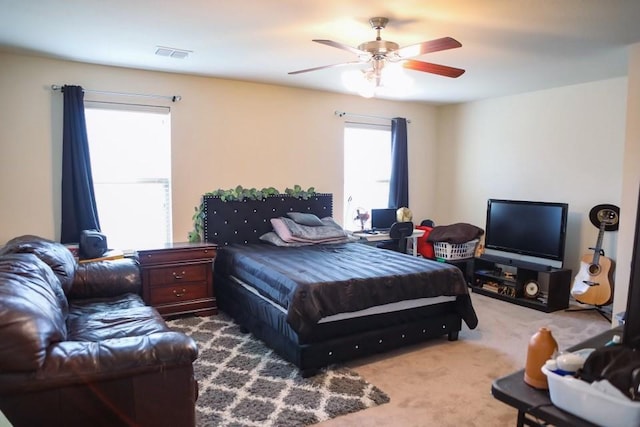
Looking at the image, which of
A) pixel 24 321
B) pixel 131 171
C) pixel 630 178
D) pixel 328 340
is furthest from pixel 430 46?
pixel 131 171

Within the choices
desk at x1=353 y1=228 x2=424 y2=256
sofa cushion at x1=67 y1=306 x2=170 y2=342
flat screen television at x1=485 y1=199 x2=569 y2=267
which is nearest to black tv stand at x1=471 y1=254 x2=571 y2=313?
flat screen television at x1=485 y1=199 x2=569 y2=267

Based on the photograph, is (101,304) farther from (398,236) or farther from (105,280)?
(398,236)

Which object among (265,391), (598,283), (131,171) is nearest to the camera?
(265,391)

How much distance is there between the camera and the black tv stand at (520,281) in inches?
177

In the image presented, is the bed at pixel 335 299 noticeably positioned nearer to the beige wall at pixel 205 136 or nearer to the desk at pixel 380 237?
the desk at pixel 380 237

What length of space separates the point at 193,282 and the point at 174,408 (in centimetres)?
246

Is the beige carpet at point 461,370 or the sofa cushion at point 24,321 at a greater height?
the sofa cushion at point 24,321

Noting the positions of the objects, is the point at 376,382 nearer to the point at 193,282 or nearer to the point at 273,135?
the point at 193,282

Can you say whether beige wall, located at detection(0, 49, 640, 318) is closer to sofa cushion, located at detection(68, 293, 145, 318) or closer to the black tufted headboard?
the black tufted headboard

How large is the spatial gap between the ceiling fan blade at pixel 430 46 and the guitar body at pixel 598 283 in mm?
2969

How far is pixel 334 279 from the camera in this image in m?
3.05

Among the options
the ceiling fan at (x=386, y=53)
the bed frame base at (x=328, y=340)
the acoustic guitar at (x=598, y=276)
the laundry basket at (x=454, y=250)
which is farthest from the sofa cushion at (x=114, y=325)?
the acoustic guitar at (x=598, y=276)

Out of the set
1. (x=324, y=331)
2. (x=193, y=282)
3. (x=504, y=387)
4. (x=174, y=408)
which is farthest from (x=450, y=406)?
(x=193, y=282)

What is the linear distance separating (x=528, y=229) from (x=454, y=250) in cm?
88
